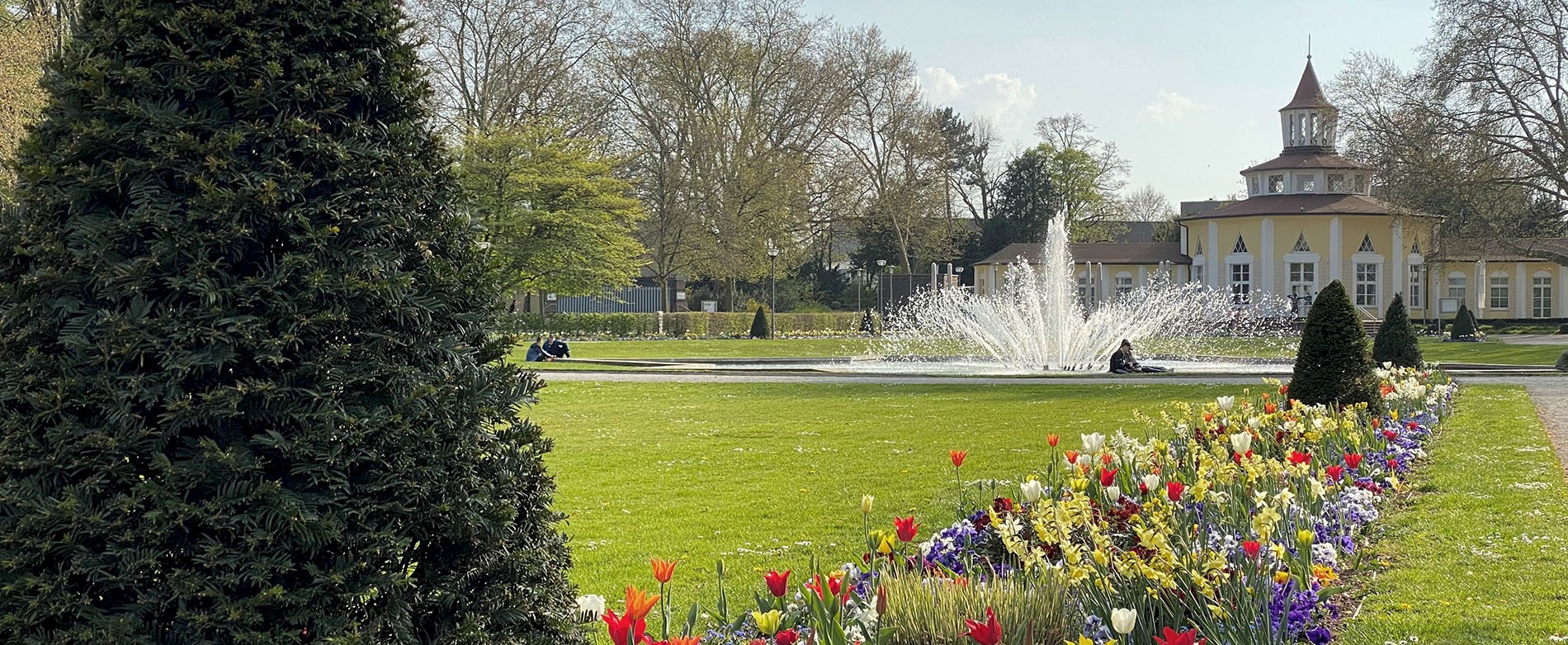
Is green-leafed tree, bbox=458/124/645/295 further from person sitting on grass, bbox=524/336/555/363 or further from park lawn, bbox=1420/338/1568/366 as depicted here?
park lawn, bbox=1420/338/1568/366

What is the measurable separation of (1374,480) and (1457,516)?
489 mm

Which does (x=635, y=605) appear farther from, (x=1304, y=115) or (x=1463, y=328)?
(x=1304, y=115)

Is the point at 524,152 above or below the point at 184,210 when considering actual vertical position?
above

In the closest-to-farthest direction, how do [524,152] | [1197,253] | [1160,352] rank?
[1160,352] → [524,152] → [1197,253]

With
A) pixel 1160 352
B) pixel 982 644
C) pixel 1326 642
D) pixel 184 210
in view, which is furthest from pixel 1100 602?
pixel 1160 352

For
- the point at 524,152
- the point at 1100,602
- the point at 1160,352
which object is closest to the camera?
the point at 1100,602

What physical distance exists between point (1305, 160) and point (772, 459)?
53.1 metres

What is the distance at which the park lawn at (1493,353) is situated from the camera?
27.8m

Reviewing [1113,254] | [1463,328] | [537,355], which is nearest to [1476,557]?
[537,355]

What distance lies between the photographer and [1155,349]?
34312 millimetres

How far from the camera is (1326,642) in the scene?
→ 4.29 metres

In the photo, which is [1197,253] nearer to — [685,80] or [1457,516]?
[685,80]

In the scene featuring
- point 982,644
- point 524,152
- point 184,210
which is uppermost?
point 524,152

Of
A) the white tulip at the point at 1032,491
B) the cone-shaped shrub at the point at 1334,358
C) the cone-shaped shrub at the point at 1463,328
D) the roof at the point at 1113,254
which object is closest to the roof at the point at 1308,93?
the roof at the point at 1113,254
